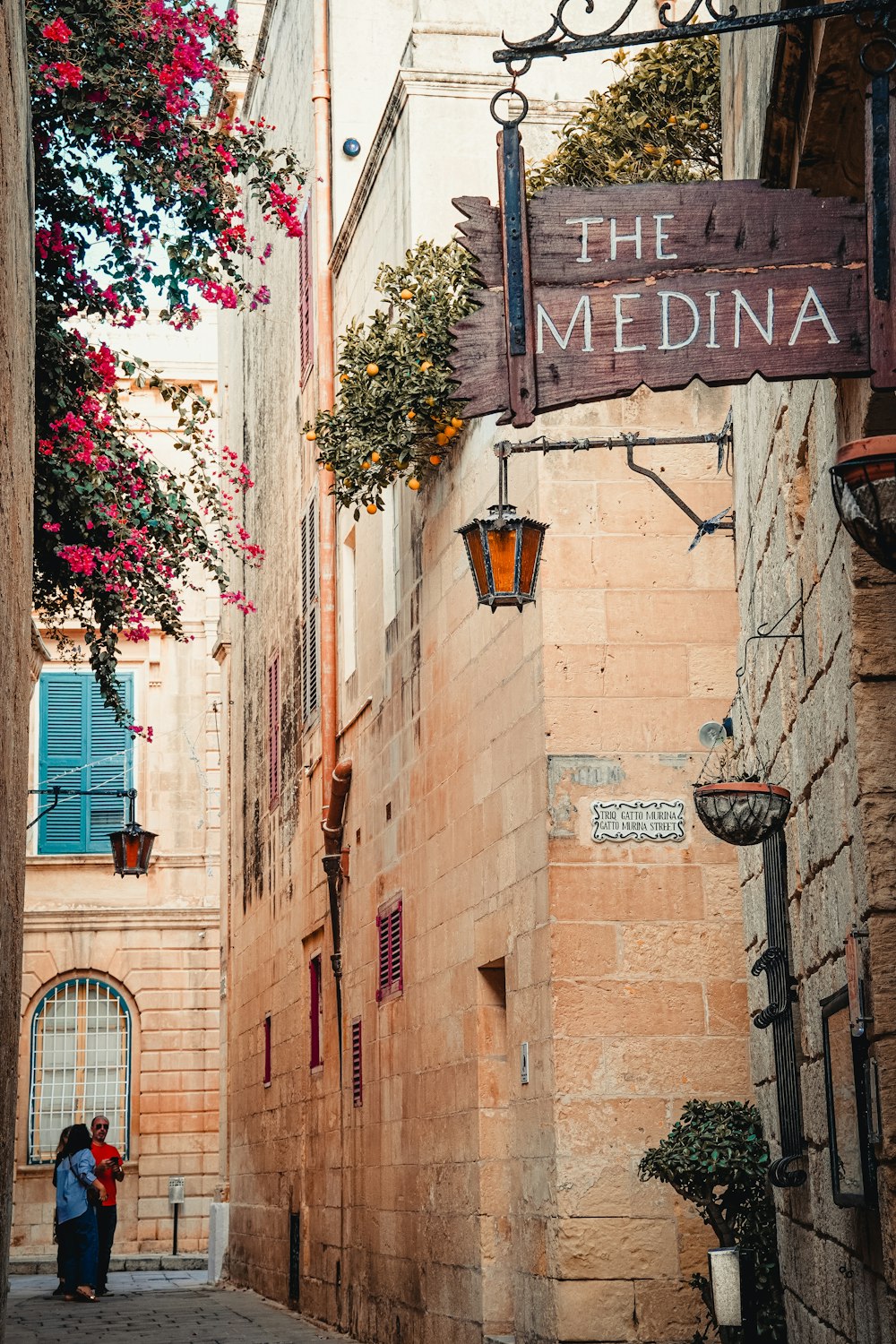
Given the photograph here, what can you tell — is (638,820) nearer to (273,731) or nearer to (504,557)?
(504,557)

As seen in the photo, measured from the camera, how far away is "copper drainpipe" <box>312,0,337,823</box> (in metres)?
15.4

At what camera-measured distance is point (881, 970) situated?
5.00m

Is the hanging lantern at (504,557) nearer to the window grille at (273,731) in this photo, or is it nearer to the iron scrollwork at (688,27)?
the iron scrollwork at (688,27)

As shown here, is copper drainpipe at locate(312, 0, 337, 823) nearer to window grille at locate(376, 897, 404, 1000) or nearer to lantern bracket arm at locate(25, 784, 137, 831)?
lantern bracket arm at locate(25, 784, 137, 831)

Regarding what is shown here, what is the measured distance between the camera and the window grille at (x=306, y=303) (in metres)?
16.5

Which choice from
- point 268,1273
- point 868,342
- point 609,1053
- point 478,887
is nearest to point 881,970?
point 868,342

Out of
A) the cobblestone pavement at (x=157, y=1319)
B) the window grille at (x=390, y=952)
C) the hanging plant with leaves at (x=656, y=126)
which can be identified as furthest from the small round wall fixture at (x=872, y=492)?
the cobblestone pavement at (x=157, y=1319)

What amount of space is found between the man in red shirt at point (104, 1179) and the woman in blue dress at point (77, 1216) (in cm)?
35

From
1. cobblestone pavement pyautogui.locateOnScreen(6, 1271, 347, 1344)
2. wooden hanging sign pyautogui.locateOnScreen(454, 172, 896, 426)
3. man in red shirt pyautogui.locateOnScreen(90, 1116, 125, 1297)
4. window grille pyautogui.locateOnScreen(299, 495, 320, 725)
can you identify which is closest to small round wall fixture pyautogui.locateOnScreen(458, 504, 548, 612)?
wooden hanging sign pyautogui.locateOnScreen(454, 172, 896, 426)

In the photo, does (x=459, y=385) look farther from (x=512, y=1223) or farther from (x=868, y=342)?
(x=512, y=1223)

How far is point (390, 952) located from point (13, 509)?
672 cm

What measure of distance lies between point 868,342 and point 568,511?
5194 mm

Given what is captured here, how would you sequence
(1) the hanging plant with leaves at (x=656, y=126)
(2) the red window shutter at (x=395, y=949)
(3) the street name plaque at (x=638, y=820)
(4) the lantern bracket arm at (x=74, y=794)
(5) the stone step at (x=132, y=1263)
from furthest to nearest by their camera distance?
1. (5) the stone step at (x=132, y=1263)
2. (4) the lantern bracket arm at (x=74, y=794)
3. (2) the red window shutter at (x=395, y=949)
4. (1) the hanging plant with leaves at (x=656, y=126)
5. (3) the street name plaque at (x=638, y=820)

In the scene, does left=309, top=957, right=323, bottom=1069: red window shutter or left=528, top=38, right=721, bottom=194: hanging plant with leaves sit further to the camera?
left=309, top=957, right=323, bottom=1069: red window shutter
